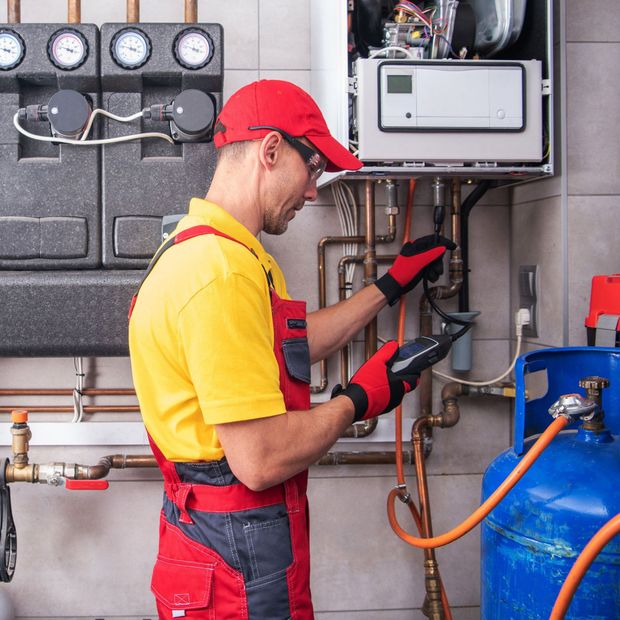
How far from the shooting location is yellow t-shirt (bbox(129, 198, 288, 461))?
1034 millimetres

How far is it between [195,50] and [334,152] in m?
0.59

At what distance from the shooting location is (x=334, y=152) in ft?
4.19

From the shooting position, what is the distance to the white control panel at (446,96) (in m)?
1.50

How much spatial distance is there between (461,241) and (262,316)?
103 cm

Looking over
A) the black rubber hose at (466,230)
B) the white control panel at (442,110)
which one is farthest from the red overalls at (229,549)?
the black rubber hose at (466,230)

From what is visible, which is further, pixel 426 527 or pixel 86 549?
pixel 86 549

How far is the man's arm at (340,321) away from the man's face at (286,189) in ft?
1.43

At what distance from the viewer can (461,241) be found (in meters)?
1.96

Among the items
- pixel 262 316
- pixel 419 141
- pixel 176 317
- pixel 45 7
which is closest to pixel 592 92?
pixel 419 141

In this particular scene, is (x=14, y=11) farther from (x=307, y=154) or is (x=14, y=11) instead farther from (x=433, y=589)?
(x=433, y=589)

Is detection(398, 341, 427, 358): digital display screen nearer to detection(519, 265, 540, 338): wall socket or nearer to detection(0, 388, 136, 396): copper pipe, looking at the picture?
detection(519, 265, 540, 338): wall socket

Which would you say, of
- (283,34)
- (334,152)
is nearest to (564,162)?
(334,152)

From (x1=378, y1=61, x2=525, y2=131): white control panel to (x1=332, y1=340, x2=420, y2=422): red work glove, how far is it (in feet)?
1.74

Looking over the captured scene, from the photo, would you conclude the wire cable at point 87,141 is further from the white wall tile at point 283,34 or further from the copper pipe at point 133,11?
the white wall tile at point 283,34
